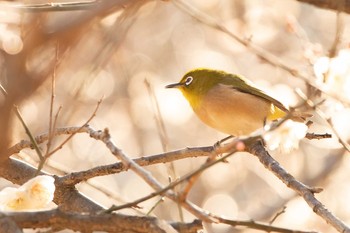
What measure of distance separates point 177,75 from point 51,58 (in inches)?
318

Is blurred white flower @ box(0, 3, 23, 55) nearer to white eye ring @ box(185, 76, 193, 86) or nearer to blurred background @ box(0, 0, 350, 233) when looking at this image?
white eye ring @ box(185, 76, 193, 86)

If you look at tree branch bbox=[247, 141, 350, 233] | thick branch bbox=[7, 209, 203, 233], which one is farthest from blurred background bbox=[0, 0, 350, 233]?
thick branch bbox=[7, 209, 203, 233]

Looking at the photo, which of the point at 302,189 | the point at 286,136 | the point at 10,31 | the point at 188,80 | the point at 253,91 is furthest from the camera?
the point at 188,80

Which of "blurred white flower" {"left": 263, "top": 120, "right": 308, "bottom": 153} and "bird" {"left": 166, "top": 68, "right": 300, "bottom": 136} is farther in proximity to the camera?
"bird" {"left": 166, "top": 68, "right": 300, "bottom": 136}

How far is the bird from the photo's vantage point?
5691mm

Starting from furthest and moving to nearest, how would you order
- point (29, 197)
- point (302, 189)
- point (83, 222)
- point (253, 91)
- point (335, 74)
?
point (253, 91)
point (335, 74)
point (302, 189)
point (29, 197)
point (83, 222)

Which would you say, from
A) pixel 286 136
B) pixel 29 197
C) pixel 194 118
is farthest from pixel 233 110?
pixel 194 118

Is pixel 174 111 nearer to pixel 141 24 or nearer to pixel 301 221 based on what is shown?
pixel 141 24

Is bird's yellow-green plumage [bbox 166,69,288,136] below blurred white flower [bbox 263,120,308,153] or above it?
above

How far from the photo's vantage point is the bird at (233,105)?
18.7 feet

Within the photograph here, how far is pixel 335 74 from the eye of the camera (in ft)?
12.5

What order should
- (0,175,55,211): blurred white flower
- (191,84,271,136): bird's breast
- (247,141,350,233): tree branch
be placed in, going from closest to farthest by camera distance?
(0,175,55,211): blurred white flower
(247,141,350,233): tree branch
(191,84,271,136): bird's breast

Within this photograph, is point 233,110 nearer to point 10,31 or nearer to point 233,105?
point 233,105

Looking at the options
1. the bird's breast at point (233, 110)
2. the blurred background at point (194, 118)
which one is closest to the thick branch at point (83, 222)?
the bird's breast at point (233, 110)
